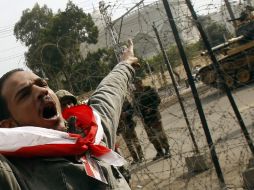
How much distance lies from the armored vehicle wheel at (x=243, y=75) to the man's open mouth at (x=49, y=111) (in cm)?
1449

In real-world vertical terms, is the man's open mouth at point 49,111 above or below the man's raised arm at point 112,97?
above

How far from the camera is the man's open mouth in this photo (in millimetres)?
1894

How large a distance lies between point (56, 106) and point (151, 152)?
7.53 m

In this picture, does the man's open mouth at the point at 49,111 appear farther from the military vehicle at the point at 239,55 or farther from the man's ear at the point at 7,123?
the military vehicle at the point at 239,55

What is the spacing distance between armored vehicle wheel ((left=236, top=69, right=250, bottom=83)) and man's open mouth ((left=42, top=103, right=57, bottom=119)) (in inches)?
571

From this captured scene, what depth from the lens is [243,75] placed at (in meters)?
16.0

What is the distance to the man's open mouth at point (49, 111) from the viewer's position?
1894 mm

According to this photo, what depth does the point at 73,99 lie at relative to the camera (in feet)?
13.9

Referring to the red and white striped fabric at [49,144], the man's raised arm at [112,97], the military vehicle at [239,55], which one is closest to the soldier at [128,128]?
the man's raised arm at [112,97]

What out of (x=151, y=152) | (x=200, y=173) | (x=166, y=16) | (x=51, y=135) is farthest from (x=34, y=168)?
(x=151, y=152)

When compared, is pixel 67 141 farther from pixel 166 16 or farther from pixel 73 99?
pixel 166 16

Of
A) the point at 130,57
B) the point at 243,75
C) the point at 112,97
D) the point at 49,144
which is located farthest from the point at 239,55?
the point at 49,144

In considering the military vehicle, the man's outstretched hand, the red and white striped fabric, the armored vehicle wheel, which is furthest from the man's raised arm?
the armored vehicle wheel

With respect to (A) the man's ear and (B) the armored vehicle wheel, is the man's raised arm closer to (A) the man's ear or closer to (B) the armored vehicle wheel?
(A) the man's ear
